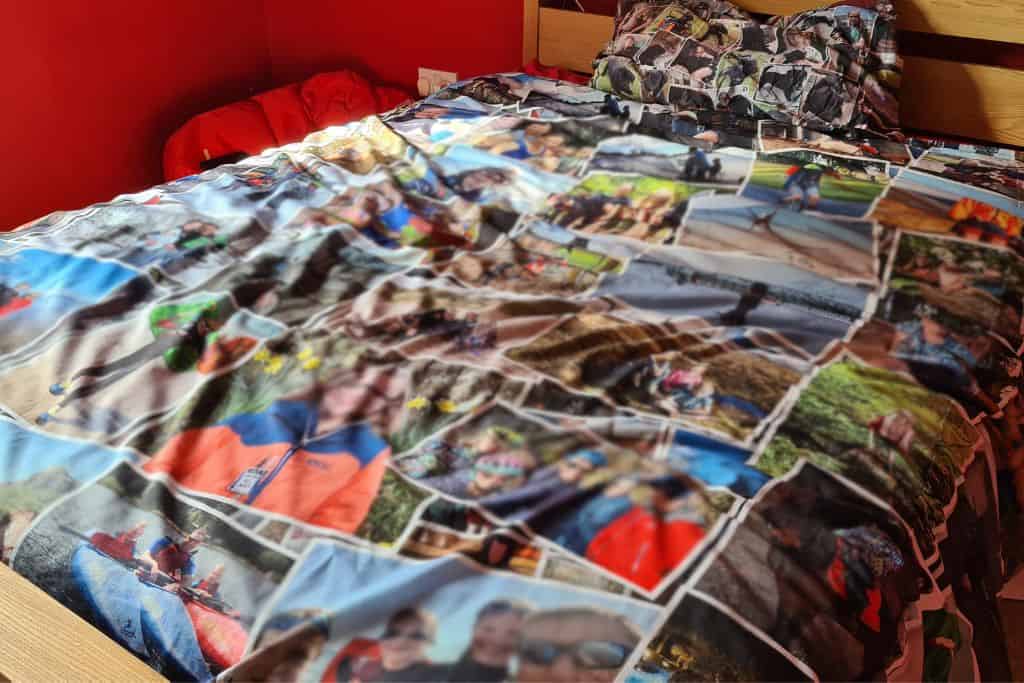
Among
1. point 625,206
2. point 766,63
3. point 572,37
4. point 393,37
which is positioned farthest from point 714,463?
point 393,37

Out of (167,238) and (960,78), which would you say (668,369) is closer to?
(167,238)

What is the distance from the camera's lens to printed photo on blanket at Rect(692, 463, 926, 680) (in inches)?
35.9

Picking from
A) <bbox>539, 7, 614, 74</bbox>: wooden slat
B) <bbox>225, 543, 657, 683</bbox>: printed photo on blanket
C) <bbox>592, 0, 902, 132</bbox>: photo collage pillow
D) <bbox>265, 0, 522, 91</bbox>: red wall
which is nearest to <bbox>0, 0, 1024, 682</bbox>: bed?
<bbox>225, 543, 657, 683</bbox>: printed photo on blanket

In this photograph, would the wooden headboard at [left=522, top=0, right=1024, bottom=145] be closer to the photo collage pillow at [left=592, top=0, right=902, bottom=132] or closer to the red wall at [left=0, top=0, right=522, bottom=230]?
the photo collage pillow at [left=592, top=0, right=902, bottom=132]

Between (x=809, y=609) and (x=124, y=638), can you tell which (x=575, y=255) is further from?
(x=124, y=638)

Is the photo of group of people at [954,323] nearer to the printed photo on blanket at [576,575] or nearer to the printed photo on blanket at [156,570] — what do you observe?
the printed photo on blanket at [576,575]

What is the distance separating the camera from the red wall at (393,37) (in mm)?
2844

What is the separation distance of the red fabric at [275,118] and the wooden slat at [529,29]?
1.56 feet

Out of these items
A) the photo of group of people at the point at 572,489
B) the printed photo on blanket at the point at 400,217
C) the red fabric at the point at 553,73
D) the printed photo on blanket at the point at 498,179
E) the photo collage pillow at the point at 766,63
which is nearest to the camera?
the photo of group of people at the point at 572,489

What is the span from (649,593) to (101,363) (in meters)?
0.86

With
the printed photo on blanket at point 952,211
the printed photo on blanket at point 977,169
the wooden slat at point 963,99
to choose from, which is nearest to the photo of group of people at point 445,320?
the printed photo on blanket at point 952,211

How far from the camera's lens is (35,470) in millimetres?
1100

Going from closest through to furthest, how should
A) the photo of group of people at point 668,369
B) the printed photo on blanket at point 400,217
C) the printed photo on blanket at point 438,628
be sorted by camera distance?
1. the printed photo on blanket at point 438,628
2. the photo of group of people at point 668,369
3. the printed photo on blanket at point 400,217

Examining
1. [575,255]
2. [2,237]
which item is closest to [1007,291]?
[575,255]
